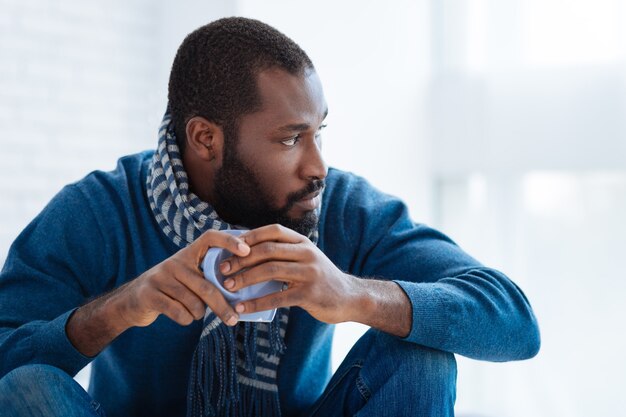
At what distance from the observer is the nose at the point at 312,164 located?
5.40 ft

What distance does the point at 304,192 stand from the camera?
1.67m

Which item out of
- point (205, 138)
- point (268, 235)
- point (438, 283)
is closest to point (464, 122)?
point (205, 138)

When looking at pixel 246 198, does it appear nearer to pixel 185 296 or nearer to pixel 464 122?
pixel 185 296

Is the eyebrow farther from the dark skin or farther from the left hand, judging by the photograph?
the left hand

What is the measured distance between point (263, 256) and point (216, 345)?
41 cm

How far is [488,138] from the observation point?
10.0ft

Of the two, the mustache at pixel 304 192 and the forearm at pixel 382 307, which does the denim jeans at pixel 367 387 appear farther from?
the mustache at pixel 304 192

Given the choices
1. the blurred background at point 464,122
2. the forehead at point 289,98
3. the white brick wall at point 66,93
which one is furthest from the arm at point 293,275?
the white brick wall at point 66,93

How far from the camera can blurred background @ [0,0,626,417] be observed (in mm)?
2824

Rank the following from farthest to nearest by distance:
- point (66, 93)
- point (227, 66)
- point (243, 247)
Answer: point (66, 93) < point (227, 66) < point (243, 247)

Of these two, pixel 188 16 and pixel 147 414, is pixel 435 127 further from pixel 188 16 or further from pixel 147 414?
pixel 147 414

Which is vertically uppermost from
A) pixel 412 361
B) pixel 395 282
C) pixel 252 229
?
pixel 252 229

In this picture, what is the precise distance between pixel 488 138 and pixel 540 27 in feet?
1.32

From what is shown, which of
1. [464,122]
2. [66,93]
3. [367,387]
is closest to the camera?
[367,387]
